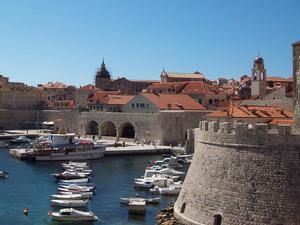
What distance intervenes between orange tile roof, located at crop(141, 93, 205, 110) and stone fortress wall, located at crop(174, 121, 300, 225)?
4739 centimetres

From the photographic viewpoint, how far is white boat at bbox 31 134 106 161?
53.4 meters

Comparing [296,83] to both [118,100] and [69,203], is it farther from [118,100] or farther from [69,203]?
[118,100]

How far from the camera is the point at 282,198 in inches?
720

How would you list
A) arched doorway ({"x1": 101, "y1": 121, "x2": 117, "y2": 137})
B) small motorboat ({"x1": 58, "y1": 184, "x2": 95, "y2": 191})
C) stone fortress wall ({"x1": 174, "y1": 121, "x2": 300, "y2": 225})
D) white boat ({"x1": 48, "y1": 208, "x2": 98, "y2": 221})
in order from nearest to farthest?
stone fortress wall ({"x1": 174, "y1": 121, "x2": 300, "y2": 225}), white boat ({"x1": 48, "y1": 208, "x2": 98, "y2": 221}), small motorboat ({"x1": 58, "y1": 184, "x2": 95, "y2": 191}), arched doorway ({"x1": 101, "y1": 121, "x2": 117, "y2": 137})

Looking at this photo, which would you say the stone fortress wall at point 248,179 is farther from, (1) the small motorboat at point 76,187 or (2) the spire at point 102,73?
(2) the spire at point 102,73

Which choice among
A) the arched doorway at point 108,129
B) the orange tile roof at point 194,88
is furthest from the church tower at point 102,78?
the arched doorway at point 108,129

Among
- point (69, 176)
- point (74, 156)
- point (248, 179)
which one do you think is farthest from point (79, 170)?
point (248, 179)

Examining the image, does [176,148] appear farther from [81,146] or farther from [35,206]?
[35,206]

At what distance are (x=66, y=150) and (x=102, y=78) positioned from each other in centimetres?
6509

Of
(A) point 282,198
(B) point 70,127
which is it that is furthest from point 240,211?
(B) point 70,127

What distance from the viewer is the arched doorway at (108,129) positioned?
246 ft

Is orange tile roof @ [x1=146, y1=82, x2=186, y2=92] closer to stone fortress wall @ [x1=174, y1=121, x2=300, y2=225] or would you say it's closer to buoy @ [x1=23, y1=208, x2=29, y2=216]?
buoy @ [x1=23, y1=208, x2=29, y2=216]

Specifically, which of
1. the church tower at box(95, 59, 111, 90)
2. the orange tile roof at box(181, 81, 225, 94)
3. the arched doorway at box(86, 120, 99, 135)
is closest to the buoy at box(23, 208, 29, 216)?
the arched doorway at box(86, 120, 99, 135)

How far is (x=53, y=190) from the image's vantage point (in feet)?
120
